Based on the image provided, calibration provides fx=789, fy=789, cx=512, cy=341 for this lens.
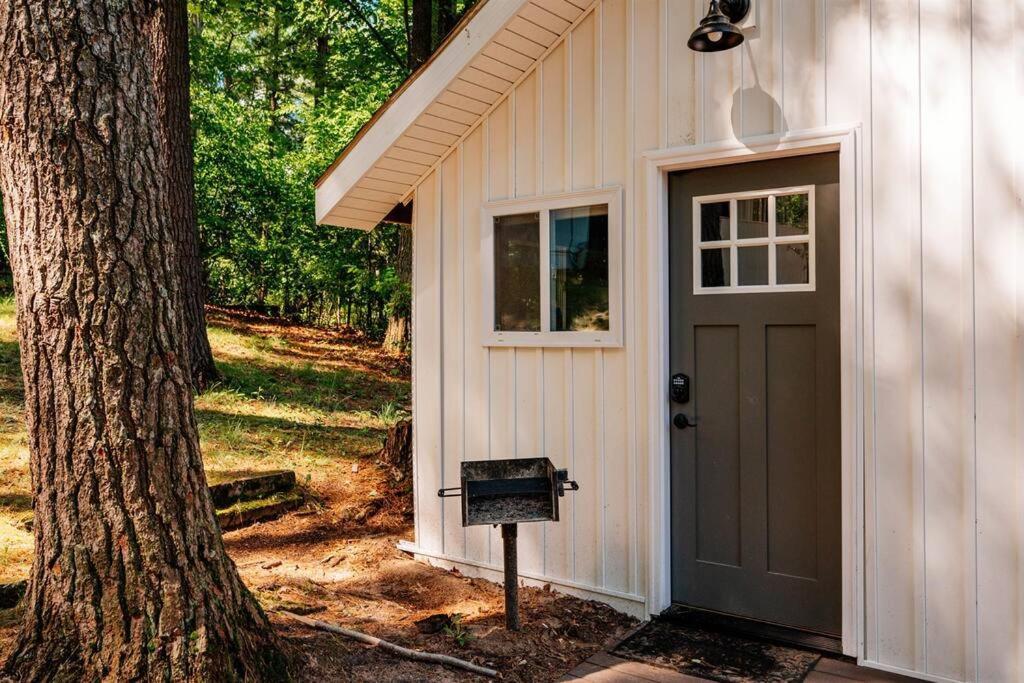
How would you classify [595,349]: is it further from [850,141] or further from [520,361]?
[850,141]

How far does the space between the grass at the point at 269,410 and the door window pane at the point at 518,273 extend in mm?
2526

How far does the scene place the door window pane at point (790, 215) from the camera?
11.9 ft

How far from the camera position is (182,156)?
808 centimetres

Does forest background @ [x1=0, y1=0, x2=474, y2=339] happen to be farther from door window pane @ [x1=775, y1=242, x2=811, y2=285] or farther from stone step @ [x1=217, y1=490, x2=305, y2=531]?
door window pane @ [x1=775, y1=242, x2=811, y2=285]

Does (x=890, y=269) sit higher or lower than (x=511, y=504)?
higher

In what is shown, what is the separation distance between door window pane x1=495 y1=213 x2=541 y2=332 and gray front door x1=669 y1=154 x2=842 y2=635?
781mm

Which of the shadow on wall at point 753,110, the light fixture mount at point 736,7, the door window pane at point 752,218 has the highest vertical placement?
the light fixture mount at point 736,7

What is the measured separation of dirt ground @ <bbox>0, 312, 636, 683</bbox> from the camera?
130 inches

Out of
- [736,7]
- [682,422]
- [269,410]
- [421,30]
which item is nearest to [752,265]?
[682,422]

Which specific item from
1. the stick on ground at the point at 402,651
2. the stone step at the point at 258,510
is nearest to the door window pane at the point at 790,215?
the stick on ground at the point at 402,651

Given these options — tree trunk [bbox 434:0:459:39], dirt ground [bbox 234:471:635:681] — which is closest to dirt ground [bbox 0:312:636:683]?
dirt ground [bbox 234:471:635:681]

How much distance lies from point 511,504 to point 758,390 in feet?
4.22

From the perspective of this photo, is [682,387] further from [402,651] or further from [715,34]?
[402,651]

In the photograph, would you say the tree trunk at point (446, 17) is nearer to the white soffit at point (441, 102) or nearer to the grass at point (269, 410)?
the grass at point (269, 410)
